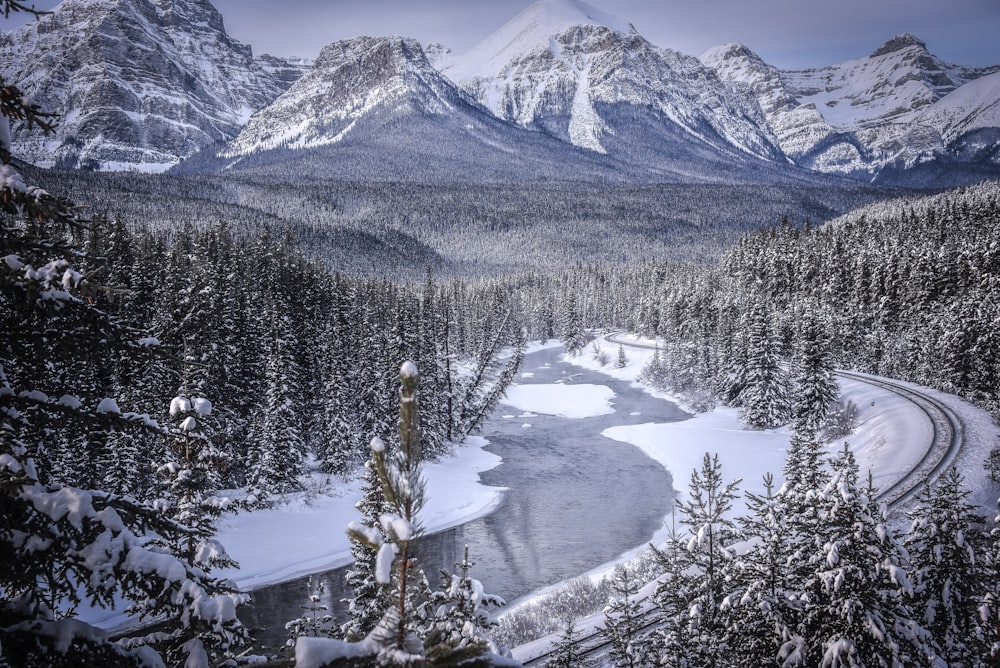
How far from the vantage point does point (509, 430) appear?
58125 mm

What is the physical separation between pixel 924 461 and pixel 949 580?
71.2ft

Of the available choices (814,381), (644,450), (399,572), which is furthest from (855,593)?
(814,381)

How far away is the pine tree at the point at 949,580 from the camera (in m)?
11.5

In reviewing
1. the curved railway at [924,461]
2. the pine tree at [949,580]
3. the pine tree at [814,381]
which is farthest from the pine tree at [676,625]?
the pine tree at [814,381]

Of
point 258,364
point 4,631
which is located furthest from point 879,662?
point 258,364

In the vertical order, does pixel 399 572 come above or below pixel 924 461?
above

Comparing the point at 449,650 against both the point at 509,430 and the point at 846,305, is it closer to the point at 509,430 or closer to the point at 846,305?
the point at 509,430

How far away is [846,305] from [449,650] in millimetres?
85409

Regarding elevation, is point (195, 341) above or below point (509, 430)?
above

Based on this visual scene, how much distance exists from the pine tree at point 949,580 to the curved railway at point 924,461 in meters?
4.42

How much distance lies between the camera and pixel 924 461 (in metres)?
29.1

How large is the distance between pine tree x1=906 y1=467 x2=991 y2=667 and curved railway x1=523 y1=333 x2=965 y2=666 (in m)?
4.42

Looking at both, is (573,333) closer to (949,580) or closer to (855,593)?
(949,580)

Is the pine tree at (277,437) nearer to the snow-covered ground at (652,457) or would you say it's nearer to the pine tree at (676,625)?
the snow-covered ground at (652,457)
